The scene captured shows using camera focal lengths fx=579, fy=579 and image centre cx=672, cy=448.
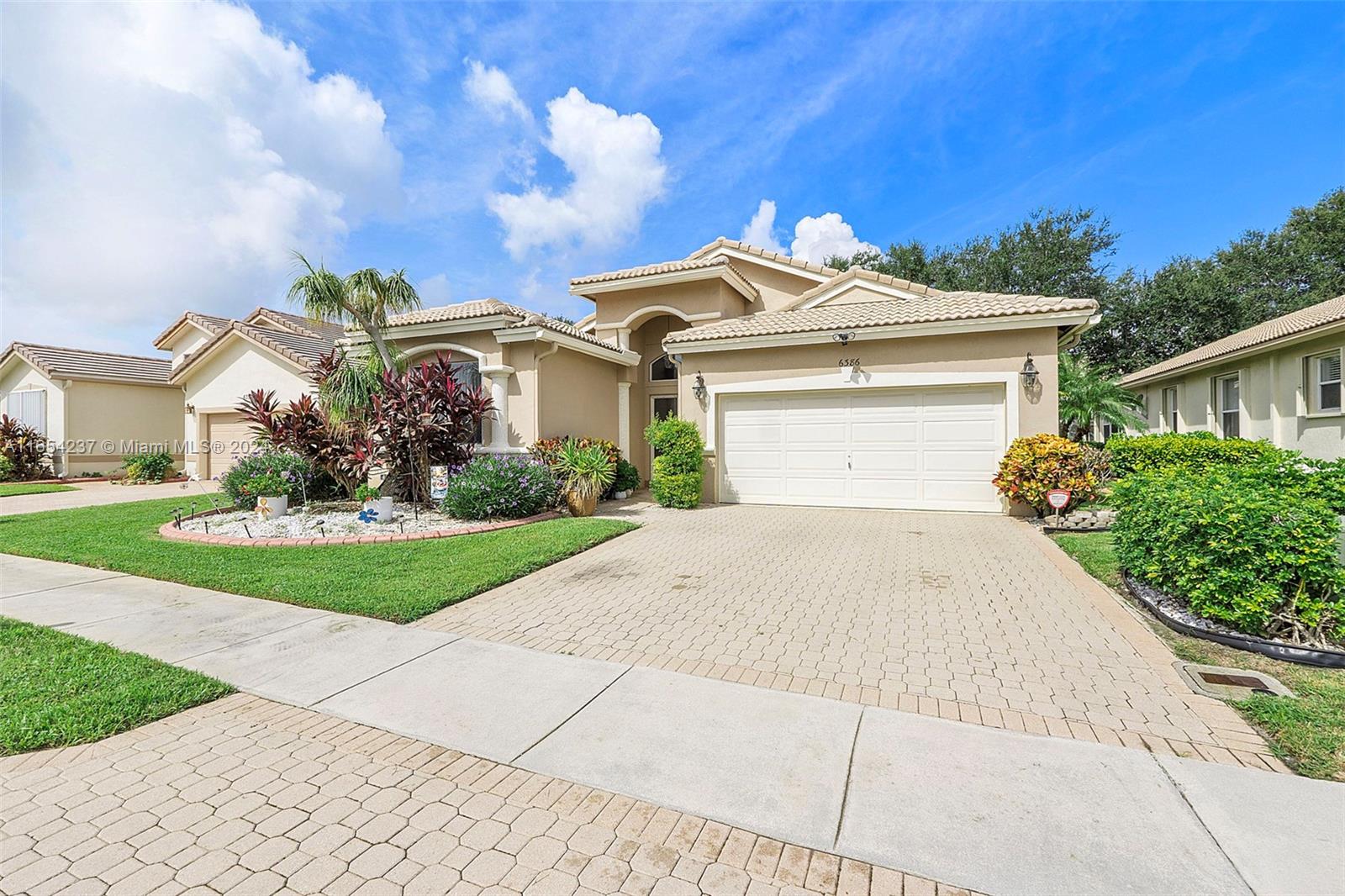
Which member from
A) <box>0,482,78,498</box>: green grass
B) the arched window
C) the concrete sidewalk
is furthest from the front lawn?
<box>0,482,78,498</box>: green grass

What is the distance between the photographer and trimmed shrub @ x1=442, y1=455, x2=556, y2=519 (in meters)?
10.4

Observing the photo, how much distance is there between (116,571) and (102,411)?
2020 centimetres

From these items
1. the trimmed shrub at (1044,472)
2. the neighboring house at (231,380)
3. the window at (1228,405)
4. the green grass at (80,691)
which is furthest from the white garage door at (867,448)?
the neighboring house at (231,380)

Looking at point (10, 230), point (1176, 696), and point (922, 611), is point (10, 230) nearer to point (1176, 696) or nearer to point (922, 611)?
point (922, 611)

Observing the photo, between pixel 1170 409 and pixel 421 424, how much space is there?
Answer: 25.3m

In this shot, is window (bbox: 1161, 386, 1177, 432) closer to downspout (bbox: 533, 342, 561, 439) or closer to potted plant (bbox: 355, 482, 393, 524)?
downspout (bbox: 533, 342, 561, 439)

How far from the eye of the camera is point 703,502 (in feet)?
44.0

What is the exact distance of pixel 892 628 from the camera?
5.24 m

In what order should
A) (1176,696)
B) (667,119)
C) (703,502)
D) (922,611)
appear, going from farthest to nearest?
(667,119), (703,502), (922,611), (1176,696)

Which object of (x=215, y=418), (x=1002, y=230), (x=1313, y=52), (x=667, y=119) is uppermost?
(x=1002, y=230)

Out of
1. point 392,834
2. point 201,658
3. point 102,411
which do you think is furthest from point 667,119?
point 102,411

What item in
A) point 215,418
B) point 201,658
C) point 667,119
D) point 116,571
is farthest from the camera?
point 215,418

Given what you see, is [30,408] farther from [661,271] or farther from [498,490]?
[661,271]

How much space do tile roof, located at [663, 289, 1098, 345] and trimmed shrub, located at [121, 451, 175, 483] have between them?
18379 millimetres
